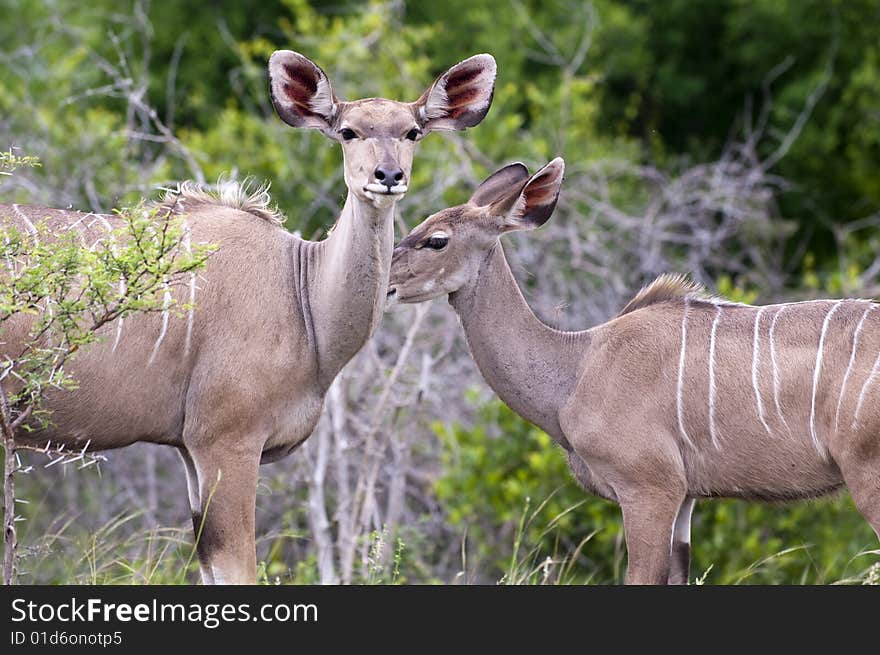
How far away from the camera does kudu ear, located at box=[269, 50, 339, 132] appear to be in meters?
4.63

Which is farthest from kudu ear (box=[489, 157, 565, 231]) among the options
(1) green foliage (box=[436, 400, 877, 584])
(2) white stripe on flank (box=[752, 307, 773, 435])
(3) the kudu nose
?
(1) green foliage (box=[436, 400, 877, 584])

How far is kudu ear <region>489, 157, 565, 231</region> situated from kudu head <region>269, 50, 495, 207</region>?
20.1 inches

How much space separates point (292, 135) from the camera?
935cm

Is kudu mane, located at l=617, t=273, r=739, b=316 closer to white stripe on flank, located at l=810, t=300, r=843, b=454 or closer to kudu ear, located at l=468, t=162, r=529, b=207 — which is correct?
white stripe on flank, located at l=810, t=300, r=843, b=454

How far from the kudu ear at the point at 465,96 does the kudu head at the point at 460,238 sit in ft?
1.57

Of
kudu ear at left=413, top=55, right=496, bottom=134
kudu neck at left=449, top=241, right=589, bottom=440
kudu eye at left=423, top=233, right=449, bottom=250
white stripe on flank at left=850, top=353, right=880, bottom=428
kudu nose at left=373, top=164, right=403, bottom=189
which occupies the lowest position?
white stripe on flank at left=850, top=353, right=880, bottom=428

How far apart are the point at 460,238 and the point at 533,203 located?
303mm

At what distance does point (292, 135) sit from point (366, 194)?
5.12m

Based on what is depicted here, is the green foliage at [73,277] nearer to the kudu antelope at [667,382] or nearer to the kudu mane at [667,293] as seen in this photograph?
the kudu antelope at [667,382]

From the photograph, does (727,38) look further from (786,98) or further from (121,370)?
(121,370)

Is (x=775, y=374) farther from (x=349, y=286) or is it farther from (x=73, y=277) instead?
(x=73, y=277)

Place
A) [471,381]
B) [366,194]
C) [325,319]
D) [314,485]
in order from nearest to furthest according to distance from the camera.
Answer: [366,194] < [325,319] < [314,485] < [471,381]
